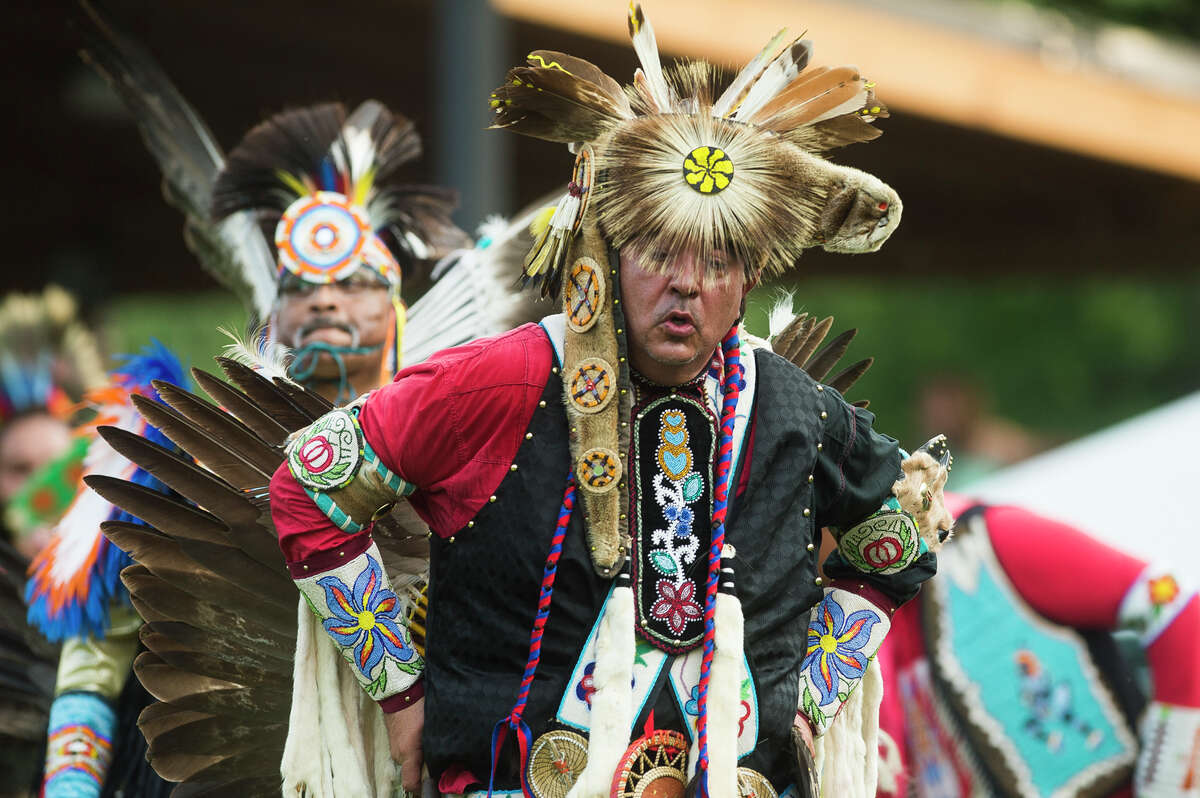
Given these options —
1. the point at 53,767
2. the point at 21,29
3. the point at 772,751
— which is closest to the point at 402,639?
the point at 772,751

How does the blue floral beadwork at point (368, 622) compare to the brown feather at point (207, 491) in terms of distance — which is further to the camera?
the brown feather at point (207, 491)

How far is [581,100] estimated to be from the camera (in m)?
2.67

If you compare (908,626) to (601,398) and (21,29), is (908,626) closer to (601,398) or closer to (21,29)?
(601,398)

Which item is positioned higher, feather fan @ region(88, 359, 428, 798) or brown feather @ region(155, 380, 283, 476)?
brown feather @ region(155, 380, 283, 476)

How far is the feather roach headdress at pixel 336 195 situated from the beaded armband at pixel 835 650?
1556 millimetres

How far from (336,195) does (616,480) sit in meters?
1.78

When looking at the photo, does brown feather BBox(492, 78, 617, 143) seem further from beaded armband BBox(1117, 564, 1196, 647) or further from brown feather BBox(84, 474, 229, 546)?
beaded armband BBox(1117, 564, 1196, 647)

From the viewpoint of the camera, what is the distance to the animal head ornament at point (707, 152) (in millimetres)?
2607

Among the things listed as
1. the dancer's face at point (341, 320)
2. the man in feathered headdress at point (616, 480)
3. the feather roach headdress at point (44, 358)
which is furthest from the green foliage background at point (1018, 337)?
the man in feathered headdress at point (616, 480)

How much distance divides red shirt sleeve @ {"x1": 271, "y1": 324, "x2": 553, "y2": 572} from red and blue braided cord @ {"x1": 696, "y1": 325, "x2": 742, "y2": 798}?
317 millimetres

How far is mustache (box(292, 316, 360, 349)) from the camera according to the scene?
390 cm

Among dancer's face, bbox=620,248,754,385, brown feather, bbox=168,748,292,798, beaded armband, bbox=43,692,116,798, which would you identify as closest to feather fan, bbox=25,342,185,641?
beaded armband, bbox=43,692,116,798

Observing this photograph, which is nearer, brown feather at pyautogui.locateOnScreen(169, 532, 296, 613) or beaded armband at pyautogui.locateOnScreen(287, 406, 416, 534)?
beaded armband at pyautogui.locateOnScreen(287, 406, 416, 534)

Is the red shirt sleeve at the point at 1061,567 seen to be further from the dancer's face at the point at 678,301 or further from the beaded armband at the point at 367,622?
the beaded armband at the point at 367,622
